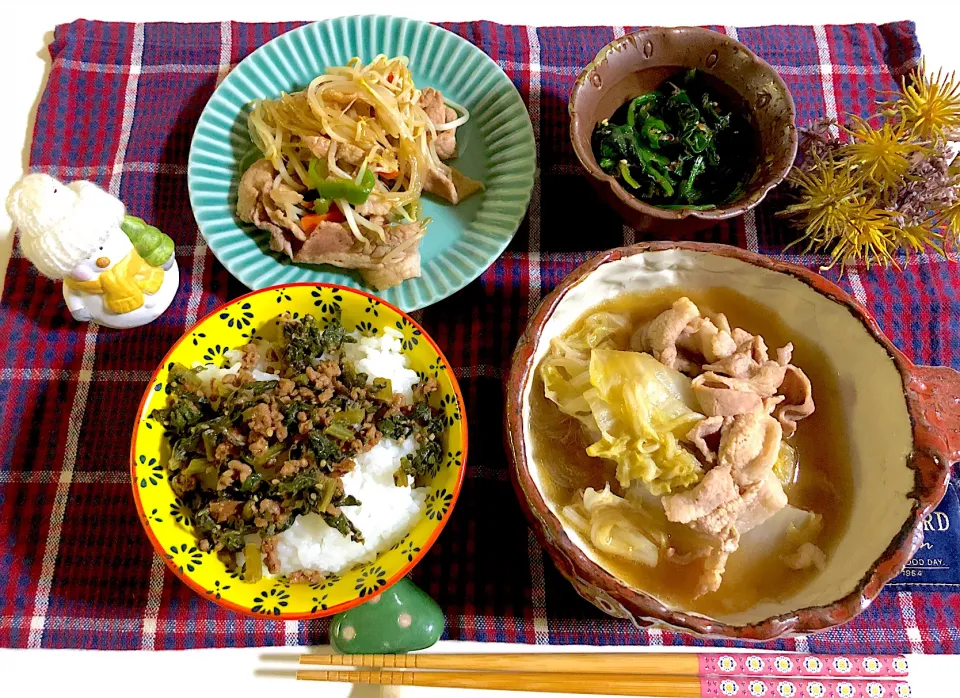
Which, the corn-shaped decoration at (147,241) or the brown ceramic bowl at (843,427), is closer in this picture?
the brown ceramic bowl at (843,427)

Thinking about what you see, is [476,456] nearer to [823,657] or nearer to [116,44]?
[823,657]

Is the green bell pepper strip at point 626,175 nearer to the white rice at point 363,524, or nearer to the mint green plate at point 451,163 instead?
the mint green plate at point 451,163

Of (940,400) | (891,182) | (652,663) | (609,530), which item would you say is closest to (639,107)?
(891,182)

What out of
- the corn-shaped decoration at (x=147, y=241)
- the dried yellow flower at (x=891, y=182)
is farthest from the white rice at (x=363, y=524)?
the dried yellow flower at (x=891, y=182)

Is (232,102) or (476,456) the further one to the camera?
(232,102)

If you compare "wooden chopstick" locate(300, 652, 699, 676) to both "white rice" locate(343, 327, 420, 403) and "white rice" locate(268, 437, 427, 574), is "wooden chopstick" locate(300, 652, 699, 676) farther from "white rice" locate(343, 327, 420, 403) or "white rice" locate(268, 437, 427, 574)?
"white rice" locate(343, 327, 420, 403)

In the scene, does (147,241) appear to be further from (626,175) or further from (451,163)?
(626,175)

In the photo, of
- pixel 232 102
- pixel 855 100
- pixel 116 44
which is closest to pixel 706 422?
pixel 855 100
